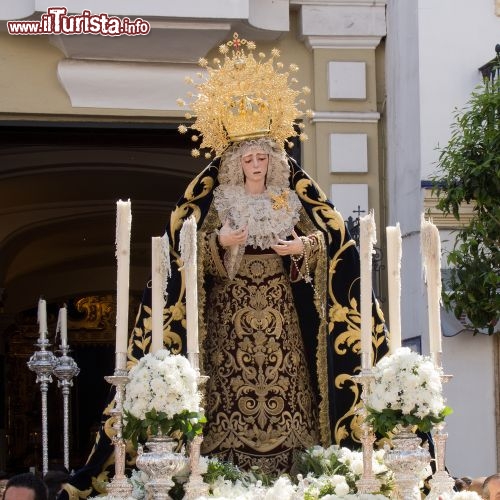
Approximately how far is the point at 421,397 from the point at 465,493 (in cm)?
39

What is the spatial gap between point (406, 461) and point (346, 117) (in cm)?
499

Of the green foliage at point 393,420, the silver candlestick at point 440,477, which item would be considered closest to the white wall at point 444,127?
the silver candlestick at point 440,477

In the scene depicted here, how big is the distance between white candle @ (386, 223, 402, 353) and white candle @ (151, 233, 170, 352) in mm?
778

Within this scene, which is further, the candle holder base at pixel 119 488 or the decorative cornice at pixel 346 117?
the decorative cornice at pixel 346 117

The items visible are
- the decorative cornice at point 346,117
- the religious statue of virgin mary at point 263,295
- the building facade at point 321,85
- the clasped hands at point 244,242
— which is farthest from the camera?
the decorative cornice at point 346,117

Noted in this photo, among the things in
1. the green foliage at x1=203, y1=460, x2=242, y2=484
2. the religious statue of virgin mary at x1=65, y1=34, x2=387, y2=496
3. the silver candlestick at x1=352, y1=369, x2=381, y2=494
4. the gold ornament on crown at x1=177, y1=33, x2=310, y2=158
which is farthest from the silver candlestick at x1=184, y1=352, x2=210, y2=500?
the gold ornament on crown at x1=177, y1=33, x2=310, y2=158

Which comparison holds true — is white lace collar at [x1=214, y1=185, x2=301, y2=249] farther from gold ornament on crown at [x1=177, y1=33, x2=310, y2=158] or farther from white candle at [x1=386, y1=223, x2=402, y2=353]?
white candle at [x1=386, y1=223, x2=402, y2=353]

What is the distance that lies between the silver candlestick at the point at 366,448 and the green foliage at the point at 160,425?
55 cm

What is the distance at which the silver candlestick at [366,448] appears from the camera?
16.0ft

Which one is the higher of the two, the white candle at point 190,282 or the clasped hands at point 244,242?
the clasped hands at point 244,242

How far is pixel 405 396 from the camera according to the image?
15.6 feet

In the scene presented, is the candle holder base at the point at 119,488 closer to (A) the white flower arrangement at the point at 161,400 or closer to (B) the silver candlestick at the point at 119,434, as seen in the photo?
(B) the silver candlestick at the point at 119,434

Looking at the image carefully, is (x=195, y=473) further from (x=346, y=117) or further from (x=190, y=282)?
(x=346, y=117)

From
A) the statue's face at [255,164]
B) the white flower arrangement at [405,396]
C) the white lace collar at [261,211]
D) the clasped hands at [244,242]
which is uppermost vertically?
the statue's face at [255,164]
